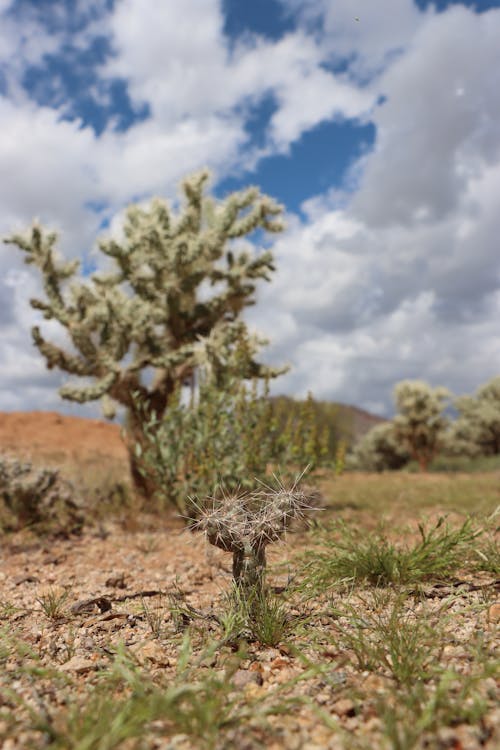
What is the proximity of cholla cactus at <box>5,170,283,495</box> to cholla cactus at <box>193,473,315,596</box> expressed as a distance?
187 inches

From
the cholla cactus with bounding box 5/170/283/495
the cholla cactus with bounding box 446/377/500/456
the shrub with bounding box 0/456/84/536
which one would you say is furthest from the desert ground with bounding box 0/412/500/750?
the cholla cactus with bounding box 446/377/500/456

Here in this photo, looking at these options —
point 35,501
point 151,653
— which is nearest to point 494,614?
point 151,653

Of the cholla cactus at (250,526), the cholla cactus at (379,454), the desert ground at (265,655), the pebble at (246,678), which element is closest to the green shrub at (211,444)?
the desert ground at (265,655)

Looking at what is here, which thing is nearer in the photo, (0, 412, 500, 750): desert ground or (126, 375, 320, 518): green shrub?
(0, 412, 500, 750): desert ground

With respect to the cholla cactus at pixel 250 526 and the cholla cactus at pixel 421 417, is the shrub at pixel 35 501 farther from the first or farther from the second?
the cholla cactus at pixel 421 417

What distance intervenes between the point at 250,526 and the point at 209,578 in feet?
5.29

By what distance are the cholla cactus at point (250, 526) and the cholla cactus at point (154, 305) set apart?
4754mm

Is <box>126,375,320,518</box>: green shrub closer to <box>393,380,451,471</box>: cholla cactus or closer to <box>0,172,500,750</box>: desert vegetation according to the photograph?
<box>0,172,500,750</box>: desert vegetation

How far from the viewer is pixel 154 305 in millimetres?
8414

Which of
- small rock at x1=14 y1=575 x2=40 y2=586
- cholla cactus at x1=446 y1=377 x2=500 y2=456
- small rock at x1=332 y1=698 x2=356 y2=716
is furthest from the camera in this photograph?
cholla cactus at x1=446 y1=377 x2=500 y2=456

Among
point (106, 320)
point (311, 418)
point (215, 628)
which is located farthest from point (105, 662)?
point (106, 320)

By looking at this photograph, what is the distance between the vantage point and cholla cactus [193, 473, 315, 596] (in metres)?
2.67

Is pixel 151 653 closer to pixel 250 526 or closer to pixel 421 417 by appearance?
pixel 250 526

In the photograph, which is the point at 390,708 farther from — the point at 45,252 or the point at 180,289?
the point at 45,252
